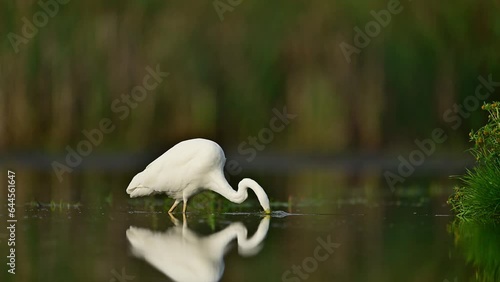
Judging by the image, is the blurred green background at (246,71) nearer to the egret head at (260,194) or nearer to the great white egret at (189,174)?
the great white egret at (189,174)

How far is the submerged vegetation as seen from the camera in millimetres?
10695

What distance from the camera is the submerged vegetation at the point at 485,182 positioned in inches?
421

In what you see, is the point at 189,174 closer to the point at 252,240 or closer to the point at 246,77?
the point at 252,240

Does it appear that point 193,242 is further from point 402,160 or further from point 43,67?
point 43,67

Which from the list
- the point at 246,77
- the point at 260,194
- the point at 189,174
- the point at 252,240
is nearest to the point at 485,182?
the point at 260,194

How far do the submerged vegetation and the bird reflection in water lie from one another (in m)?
1.87

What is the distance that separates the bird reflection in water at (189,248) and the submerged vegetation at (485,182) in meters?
1.87

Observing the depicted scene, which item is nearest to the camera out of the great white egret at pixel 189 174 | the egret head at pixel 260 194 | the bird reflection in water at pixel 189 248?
the bird reflection in water at pixel 189 248

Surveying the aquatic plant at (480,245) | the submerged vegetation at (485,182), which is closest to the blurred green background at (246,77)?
the submerged vegetation at (485,182)

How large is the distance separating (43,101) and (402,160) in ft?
22.1

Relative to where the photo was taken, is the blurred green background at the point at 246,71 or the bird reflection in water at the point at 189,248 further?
the blurred green background at the point at 246,71

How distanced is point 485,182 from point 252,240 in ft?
7.70

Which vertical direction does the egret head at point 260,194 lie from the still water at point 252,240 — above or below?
above

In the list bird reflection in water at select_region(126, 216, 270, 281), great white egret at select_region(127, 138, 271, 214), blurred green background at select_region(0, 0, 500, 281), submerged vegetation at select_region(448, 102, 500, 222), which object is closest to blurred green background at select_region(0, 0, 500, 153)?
blurred green background at select_region(0, 0, 500, 281)
